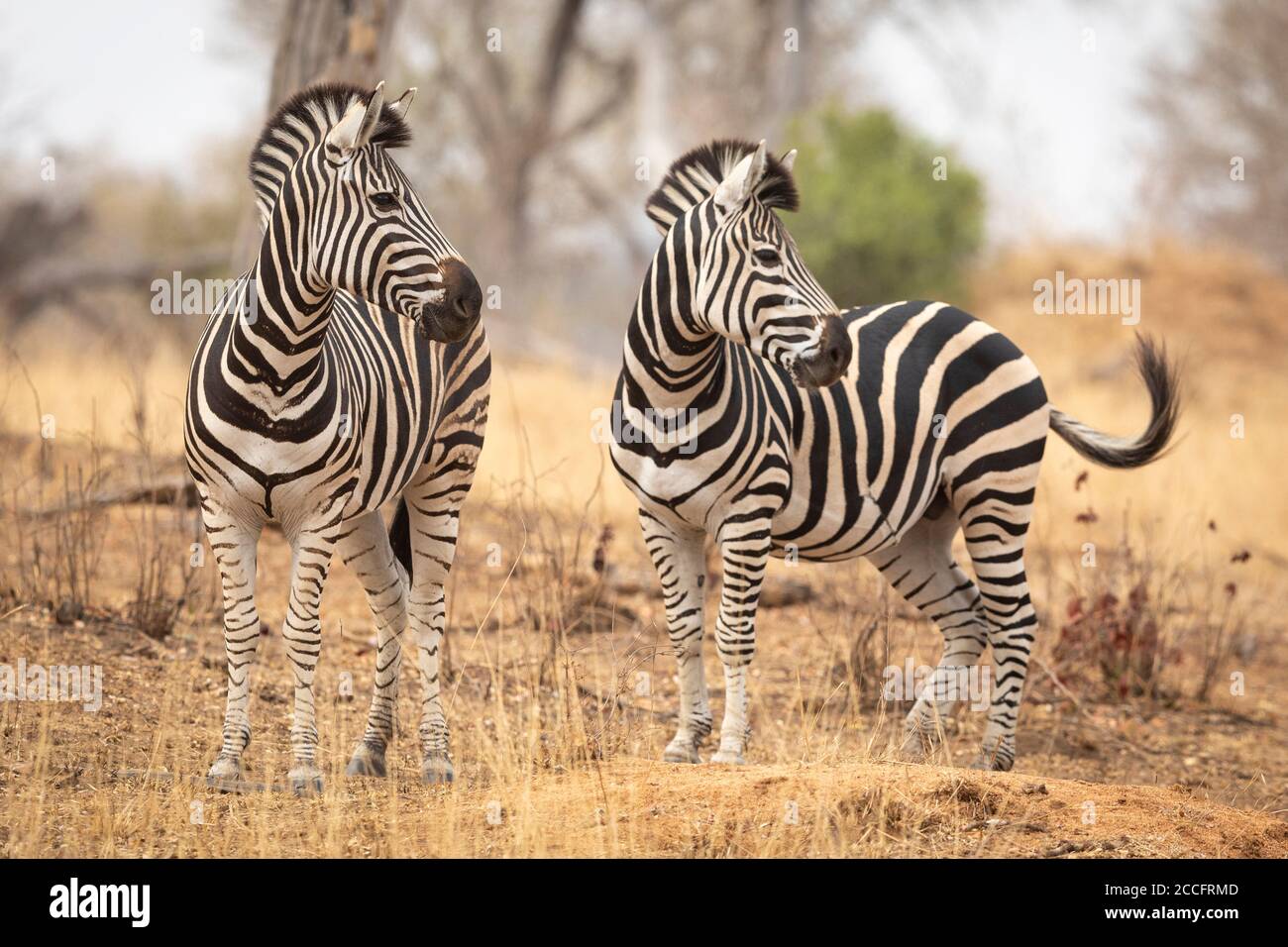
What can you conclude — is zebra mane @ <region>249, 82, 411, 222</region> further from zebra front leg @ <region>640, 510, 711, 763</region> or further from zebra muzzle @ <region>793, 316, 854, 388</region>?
zebra front leg @ <region>640, 510, 711, 763</region>

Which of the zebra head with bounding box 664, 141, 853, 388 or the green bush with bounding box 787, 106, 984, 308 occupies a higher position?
the green bush with bounding box 787, 106, 984, 308

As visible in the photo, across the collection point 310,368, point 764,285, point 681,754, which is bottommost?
point 681,754

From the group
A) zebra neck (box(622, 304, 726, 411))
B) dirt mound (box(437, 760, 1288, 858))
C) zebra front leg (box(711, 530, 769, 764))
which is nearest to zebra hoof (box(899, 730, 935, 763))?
zebra front leg (box(711, 530, 769, 764))

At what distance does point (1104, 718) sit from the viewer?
25.5 feet

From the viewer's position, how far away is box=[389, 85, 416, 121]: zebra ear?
190 inches

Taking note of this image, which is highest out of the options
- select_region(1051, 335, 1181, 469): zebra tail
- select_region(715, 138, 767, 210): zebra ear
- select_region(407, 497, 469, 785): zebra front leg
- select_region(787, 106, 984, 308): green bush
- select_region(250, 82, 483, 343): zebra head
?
select_region(787, 106, 984, 308): green bush

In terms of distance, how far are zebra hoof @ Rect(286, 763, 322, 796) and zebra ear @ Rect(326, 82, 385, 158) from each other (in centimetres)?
222

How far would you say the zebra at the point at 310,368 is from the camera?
461cm

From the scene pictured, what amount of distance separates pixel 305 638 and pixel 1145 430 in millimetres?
4196

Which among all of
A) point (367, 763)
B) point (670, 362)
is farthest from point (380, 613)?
point (670, 362)

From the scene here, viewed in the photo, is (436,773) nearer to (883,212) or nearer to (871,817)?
(871,817)

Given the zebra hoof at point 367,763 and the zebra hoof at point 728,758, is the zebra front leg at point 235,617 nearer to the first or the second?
the zebra hoof at point 367,763

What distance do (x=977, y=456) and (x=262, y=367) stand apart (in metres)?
3.30

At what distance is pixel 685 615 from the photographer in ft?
18.9
